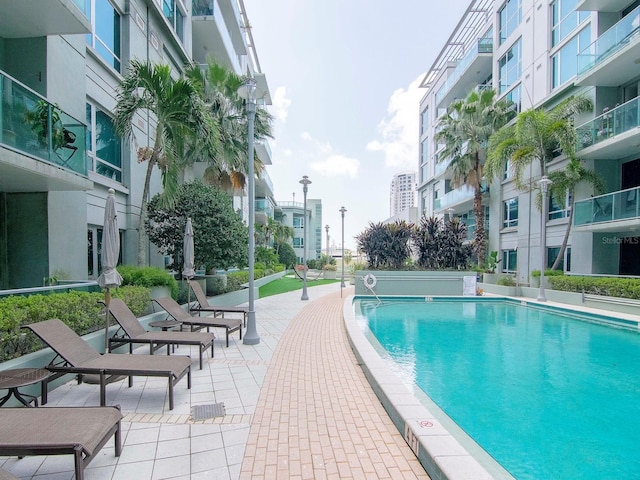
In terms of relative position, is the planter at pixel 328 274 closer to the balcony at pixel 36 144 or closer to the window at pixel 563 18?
the window at pixel 563 18

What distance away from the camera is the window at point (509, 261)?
24234mm

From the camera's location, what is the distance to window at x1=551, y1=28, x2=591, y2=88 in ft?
60.0

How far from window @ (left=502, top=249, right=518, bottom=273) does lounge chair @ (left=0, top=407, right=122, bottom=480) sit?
83.1 ft

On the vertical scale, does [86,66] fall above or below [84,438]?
above

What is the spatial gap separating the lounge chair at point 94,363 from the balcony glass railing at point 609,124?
18748 millimetres

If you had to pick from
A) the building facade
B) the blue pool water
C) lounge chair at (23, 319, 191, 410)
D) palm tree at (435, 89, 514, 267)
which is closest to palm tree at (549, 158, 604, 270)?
palm tree at (435, 89, 514, 267)

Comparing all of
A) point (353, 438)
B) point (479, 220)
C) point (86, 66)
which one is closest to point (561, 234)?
point (479, 220)

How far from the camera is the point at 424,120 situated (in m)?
43.3

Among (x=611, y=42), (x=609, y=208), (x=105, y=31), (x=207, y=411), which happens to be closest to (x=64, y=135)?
(x=105, y=31)

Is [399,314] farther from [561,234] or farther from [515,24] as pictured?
[515,24]

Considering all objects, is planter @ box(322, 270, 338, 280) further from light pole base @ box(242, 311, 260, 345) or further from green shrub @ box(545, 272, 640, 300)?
light pole base @ box(242, 311, 260, 345)

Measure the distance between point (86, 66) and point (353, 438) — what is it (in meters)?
11.9

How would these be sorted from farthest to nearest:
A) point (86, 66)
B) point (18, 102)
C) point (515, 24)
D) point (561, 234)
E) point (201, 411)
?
point (515, 24), point (561, 234), point (86, 66), point (18, 102), point (201, 411)

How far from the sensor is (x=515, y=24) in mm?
24359
